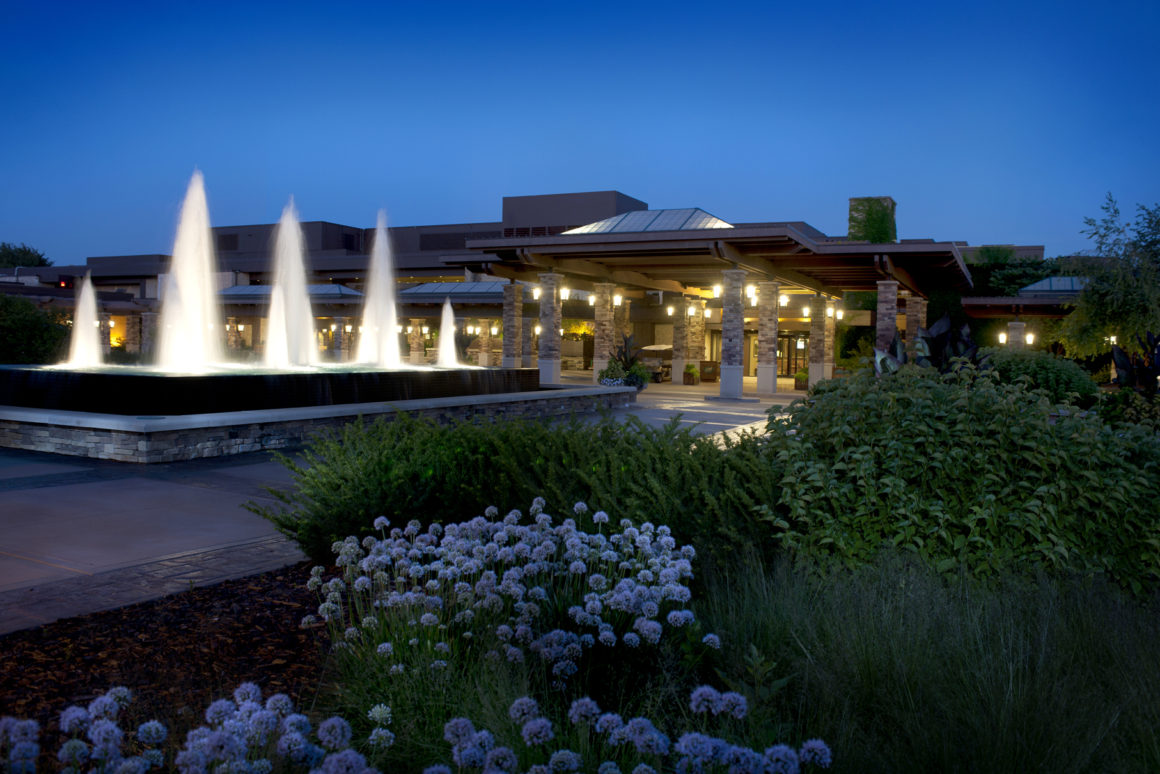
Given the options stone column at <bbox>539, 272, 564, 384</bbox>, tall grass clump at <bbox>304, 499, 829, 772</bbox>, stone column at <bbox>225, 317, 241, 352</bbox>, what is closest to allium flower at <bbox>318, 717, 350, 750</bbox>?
tall grass clump at <bbox>304, 499, 829, 772</bbox>

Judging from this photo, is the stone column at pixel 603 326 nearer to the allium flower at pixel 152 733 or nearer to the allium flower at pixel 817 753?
the allium flower at pixel 817 753

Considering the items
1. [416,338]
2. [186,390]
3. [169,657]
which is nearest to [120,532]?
[169,657]

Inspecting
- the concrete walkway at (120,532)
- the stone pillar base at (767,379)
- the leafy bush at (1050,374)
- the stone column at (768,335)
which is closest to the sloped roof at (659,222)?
the stone column at (768,335)

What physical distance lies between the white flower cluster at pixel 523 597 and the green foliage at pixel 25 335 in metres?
23.9

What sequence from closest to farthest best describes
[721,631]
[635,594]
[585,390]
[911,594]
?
1. [635,594]
2. [721,631]
3. [911,594]
4. [585,390]

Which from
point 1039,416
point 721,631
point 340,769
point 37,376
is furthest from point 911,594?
point 37,376

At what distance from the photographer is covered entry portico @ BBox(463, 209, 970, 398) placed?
24287 mm

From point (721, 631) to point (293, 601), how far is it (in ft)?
8.92

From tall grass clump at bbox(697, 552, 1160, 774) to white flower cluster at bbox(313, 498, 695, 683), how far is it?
16.8 inches

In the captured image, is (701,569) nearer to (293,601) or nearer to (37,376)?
(293,601)

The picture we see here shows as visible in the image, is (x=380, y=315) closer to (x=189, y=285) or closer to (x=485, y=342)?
(x=485, y=342)

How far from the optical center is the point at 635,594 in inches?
133

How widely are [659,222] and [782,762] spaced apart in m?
25.9

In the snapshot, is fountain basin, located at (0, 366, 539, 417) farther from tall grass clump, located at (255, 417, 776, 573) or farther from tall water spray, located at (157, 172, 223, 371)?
tall grass clump, located at (255, 417, 776, 573)
